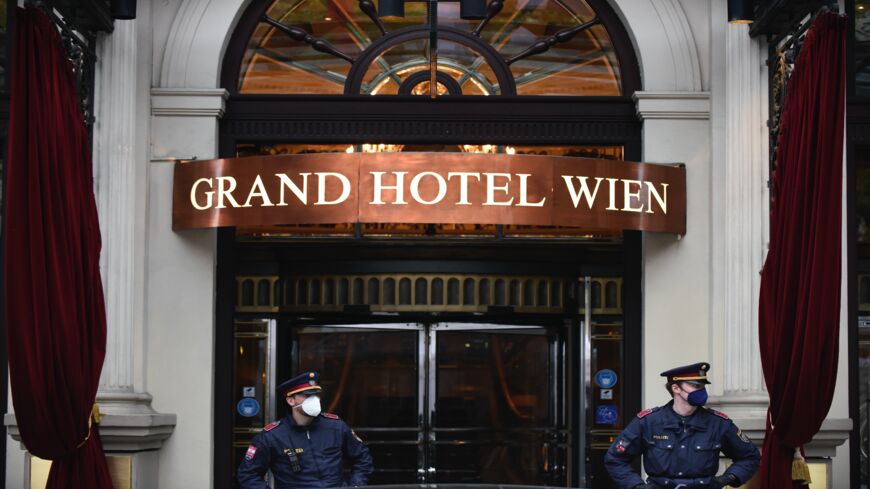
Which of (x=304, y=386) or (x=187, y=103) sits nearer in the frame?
(x=304, y=386)

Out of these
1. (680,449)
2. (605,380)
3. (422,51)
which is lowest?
(680,449)

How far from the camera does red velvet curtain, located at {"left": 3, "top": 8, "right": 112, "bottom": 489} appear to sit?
1024cm

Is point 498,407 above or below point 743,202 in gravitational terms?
below

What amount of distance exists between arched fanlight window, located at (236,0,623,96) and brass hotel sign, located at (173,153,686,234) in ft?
4.20

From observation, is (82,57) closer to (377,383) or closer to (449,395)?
(377,383)

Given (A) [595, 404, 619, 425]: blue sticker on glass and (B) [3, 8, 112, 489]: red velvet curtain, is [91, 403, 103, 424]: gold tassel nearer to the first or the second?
(B) [3, 8, 112, 489]: red velvet curtain

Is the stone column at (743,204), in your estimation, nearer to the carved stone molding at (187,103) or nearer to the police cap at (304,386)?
the police cap at (304,386)

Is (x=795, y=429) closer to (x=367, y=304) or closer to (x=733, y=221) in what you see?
(x=733, y=221)

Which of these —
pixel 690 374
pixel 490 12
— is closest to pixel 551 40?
pixel 490 12

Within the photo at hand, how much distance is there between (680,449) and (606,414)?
5.34 meters

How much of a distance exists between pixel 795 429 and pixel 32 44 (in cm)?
595

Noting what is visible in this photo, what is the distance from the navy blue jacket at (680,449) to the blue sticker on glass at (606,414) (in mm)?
5128

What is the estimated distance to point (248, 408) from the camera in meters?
14.6

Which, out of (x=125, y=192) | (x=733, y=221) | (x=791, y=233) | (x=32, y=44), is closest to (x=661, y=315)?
(x=733, y=221)
